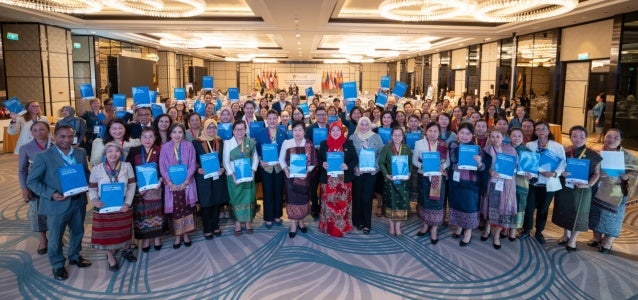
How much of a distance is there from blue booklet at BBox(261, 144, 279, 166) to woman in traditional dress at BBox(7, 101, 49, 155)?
11.1 ft

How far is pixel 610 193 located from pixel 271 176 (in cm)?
388

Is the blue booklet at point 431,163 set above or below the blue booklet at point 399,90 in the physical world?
below

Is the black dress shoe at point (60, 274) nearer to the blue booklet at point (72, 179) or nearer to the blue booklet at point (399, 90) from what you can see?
the blue booklet at point (72, 179)

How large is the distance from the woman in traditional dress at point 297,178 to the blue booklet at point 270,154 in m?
0.15

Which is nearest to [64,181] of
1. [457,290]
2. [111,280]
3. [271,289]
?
[111,280]

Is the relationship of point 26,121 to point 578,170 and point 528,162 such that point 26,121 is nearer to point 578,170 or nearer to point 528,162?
point 528,162

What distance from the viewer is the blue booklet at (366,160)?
4.53 m

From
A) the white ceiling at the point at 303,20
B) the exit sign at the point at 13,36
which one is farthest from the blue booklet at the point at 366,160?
the exit sign at the point at 13,36

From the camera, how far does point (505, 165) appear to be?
4.32 m

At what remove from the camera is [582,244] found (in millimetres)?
4836

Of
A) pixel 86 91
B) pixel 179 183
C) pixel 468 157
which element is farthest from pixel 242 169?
pixel 86 91

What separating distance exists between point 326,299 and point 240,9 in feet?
33.6

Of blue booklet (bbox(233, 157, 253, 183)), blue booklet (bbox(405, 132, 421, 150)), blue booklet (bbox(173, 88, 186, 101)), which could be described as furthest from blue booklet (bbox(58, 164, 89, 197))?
blue booklet (bbox(173, 88, 186, 101))

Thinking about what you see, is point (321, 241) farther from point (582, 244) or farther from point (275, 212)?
point (582, 244)
